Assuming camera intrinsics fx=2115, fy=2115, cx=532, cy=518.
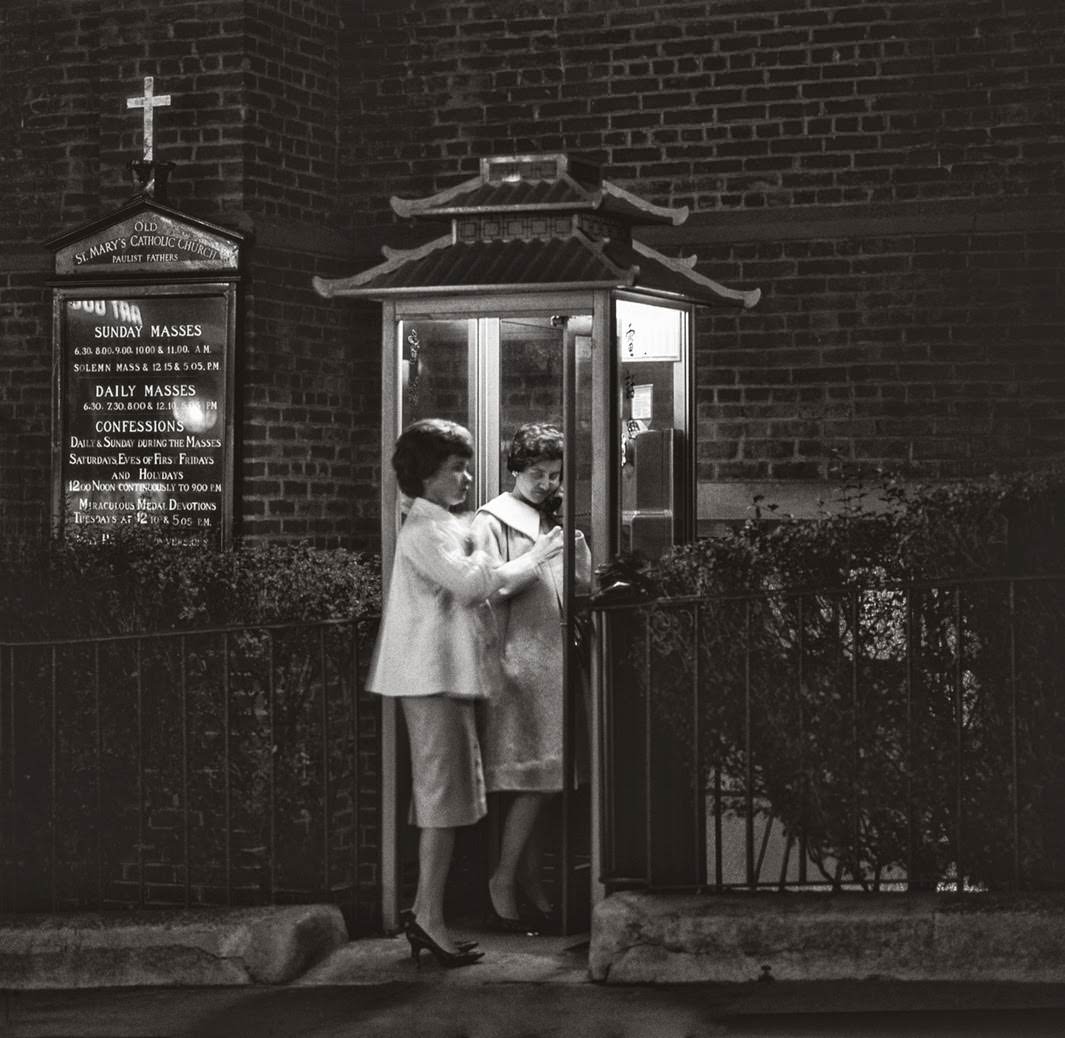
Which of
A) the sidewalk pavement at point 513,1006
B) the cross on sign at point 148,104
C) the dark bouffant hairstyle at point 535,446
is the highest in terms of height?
A: the cross on sign at point 148,104

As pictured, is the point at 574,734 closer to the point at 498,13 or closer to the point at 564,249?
the point at 564,249

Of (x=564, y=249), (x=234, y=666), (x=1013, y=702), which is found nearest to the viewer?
(x=1013, y=702)

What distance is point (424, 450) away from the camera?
7062 millimetres

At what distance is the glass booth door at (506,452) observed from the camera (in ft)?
24.4

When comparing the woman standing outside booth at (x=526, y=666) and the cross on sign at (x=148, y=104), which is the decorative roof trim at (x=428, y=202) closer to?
the woman standing outside booth at (x=526, y=666)

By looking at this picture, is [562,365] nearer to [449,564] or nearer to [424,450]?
[424,450]

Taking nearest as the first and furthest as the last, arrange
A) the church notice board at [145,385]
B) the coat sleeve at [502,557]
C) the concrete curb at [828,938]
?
the concrete curb at [828,938]
the coat sleeve at [502,557]
the church notice board at [145,385]

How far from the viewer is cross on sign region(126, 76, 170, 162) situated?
9.61 meters

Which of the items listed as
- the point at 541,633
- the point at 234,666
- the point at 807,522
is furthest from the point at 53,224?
the point at 807,522

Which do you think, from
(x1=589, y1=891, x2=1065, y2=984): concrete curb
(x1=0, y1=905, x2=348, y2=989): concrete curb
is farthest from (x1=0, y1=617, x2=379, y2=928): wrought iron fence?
(x1=589, y1=891, x2=1065, y2=984): concrete curb

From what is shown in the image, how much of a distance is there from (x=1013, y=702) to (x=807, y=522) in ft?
3.06

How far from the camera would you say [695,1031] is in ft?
19.6

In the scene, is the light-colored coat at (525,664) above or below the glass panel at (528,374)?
below

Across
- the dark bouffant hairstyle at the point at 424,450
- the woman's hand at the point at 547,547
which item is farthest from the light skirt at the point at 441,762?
the dark bouffant hairstyle at the point at 424,450
